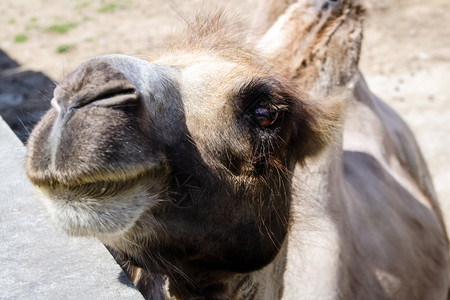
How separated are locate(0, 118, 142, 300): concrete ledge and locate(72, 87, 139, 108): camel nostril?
1.94 feet

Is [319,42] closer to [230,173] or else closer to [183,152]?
[230,173]

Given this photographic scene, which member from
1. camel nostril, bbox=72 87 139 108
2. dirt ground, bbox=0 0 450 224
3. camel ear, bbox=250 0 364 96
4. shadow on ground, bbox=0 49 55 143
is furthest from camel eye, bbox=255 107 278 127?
shadow on ground, bbox=0 49 55 143

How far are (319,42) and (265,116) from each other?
1449 millimetres

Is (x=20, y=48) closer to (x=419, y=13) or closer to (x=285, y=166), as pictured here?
(x=419, y=13)

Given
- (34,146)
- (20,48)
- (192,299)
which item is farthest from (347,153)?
(20,48)

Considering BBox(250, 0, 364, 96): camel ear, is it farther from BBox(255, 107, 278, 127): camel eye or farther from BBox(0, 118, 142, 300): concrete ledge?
BBox(0, 118, 142, 300): concrete ledge

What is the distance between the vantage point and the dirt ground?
24.0ft

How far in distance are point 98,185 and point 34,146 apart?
23 cm

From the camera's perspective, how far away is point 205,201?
2176mm

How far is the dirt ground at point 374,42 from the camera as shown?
24.0ft

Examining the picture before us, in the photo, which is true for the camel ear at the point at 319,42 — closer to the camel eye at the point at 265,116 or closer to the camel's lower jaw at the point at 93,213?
the camel eye at the point at 265,116

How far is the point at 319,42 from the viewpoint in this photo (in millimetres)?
3611

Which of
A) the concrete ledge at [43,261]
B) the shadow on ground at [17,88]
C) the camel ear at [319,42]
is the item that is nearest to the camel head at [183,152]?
the concrete ledge at [43,261]

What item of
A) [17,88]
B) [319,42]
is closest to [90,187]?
[319,42]
